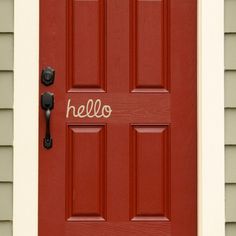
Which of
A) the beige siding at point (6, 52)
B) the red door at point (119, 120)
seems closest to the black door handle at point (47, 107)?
the red door at point (119, 120)

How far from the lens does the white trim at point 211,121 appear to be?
5566 millimetres

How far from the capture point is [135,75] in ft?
18.9

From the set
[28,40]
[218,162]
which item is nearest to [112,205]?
[218,162]

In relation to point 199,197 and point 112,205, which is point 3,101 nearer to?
point 112,205

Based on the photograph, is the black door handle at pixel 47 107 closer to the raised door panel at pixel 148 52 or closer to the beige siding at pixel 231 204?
the raised door panel at pixel 148 52

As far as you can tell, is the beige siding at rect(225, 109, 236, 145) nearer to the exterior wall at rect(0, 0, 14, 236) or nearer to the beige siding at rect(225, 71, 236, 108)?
the beige siding at rect(225, 71, 236, 108)

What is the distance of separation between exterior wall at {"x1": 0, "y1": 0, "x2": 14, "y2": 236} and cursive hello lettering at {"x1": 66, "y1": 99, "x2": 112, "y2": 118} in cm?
39

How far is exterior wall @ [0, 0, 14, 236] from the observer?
5.55m

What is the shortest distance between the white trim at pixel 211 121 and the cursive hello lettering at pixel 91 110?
60cm

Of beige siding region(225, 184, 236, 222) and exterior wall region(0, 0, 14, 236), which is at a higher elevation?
exterior wall region(0, 0, 14, 236)

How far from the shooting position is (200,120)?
562 centimetres

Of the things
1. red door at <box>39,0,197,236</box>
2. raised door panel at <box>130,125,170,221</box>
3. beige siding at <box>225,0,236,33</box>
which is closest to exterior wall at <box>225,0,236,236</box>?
beige siding at <box>225,0,236,33</box>

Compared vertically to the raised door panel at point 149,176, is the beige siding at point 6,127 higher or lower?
higher

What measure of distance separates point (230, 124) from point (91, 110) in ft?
2.88
